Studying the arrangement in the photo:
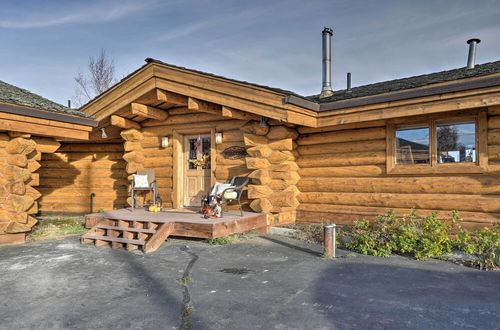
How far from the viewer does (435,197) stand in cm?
689

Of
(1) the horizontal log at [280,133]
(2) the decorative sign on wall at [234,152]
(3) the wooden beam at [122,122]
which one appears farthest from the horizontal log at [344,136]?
(3) the wooden beam at [122,122]

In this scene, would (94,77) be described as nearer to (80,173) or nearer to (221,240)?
(80,173)

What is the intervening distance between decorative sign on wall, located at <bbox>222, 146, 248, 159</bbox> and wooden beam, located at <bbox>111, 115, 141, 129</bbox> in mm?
3119

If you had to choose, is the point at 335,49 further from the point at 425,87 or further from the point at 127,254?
the point at 127,254

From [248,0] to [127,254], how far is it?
1067 cm

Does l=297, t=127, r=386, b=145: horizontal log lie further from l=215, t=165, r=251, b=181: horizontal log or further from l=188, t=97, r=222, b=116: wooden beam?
l=188, t=97, r=222, b=116: wooden beam

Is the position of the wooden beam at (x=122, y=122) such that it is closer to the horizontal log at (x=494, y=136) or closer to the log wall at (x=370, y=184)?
the log wall at (x=370, y=184)

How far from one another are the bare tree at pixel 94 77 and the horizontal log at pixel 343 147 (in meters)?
24.9

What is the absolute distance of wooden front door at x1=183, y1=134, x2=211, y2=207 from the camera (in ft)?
32.2

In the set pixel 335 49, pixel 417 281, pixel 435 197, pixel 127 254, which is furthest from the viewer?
pixel 335 49

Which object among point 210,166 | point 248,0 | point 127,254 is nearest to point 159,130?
point 210,166

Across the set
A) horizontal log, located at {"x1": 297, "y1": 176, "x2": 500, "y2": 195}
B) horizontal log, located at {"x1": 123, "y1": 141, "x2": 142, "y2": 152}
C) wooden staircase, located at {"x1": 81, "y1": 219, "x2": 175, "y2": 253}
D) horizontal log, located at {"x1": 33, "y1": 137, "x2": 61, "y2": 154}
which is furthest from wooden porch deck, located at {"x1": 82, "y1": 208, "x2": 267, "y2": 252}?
horizontal log, located at {"x1": 123, "y1": 141, "x2": 142, "y2": 152}

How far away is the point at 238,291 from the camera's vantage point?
4121 millimetres

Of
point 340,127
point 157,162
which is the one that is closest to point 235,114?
point 340,127
